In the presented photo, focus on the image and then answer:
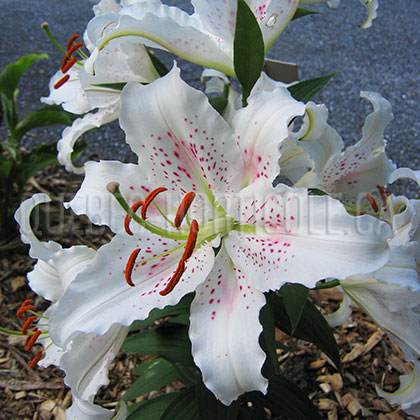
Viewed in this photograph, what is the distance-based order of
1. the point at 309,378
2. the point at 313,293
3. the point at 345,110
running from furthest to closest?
the point at 345,110 → the point at 313,293 → the point at 309,378

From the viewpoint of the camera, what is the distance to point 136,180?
0.76 m

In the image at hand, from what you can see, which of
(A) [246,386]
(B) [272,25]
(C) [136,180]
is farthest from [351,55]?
(A) [246,386]

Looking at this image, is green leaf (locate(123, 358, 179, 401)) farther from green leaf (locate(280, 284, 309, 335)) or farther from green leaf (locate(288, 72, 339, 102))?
green leaf (locate(288, 72, 339, 102))

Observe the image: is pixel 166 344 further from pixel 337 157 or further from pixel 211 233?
pixel 337 157

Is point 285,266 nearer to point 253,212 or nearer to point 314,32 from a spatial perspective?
point 253,212

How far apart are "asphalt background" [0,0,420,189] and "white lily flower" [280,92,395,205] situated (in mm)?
837

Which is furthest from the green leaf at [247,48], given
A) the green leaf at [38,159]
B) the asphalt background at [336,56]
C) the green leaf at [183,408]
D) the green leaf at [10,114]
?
the green leaf at [10,114]

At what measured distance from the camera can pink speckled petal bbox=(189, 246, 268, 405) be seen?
618 mm

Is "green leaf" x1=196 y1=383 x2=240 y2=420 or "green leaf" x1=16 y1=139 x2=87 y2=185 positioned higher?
"green leaf" x1=196 y1=383 x2=240 y2=420

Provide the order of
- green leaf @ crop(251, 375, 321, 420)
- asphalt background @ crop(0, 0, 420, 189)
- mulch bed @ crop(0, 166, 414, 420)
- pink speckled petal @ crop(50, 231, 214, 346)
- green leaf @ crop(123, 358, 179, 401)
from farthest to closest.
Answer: asphalt background @ crop(0, 0, 420, 189), mulch bed @ crop(0, 166, 414, 420), green leaf @ crop(123, 358, 179, 401), green leaf @ crop(251, 375, 321, 420), pink speckled petal @ crop(50, 231, 214, 346)

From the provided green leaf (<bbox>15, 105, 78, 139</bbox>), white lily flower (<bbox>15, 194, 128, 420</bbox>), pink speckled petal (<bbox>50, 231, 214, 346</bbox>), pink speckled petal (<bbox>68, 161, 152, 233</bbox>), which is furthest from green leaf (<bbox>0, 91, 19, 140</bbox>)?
pink speckled petal (<bbox>50, 231, 214, 346</bbox>)

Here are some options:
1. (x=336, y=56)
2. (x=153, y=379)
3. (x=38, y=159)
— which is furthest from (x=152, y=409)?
(x=336, y=56)

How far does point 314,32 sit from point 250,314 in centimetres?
200

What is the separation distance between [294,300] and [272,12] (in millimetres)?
433
